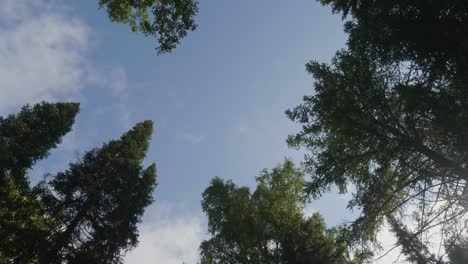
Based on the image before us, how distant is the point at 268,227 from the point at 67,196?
10.8 meters

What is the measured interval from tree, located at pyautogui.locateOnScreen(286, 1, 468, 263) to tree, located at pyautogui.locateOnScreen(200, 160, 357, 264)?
5.69m

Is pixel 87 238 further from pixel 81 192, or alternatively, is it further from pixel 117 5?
pixel 117 5

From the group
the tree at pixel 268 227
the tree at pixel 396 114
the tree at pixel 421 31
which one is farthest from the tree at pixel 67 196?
the tree at pixel 421 31

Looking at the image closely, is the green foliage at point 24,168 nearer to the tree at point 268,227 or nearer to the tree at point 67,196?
the tree at point 67,196

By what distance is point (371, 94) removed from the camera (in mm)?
10547

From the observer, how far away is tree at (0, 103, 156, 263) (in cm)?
1432

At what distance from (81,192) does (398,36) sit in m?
16.4

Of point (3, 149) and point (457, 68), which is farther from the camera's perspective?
point (3, 149)

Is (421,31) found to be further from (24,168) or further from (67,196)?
(24,168)

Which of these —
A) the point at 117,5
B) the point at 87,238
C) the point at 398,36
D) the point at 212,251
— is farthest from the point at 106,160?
the point at 398,36

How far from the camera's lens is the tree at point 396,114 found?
877 cm

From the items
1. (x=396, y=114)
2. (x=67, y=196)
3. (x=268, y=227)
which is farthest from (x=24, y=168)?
(x=396, y=114)

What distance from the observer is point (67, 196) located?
1728 cm

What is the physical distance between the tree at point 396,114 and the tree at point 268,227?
5689mm
